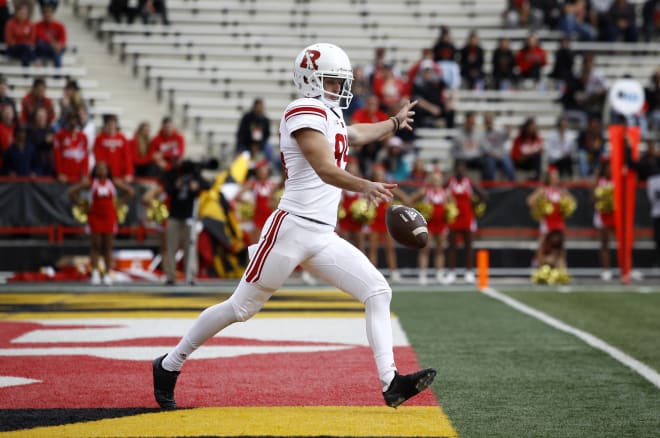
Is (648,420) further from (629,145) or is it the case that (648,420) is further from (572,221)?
(572,221)

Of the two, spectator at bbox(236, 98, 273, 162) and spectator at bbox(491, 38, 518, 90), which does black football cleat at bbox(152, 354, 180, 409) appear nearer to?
spectator at bbox(236, 98, 273, 162)

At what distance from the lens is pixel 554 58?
22.3m

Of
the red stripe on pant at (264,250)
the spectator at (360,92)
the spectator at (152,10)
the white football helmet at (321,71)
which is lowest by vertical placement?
the spectator at (360,92)

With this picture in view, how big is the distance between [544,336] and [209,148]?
38.9 feet

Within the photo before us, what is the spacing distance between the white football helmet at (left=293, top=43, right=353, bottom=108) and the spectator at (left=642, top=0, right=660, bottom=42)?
19323 mm

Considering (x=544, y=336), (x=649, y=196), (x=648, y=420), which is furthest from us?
(x=649, y=196)

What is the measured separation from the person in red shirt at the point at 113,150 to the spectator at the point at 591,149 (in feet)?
24.9

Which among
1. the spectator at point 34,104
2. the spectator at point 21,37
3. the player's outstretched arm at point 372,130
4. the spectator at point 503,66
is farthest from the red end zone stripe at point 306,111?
the spectator at point 503,66

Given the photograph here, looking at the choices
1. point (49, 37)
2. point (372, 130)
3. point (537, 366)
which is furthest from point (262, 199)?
point (372, 130)

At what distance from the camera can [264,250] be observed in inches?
219

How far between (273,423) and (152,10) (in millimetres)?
18177

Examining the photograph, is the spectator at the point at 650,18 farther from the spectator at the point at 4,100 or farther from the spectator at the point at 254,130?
the spectator at the point at 4,100

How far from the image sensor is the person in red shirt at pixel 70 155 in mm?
17109

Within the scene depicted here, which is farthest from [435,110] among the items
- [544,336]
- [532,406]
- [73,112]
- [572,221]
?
[532,406]
